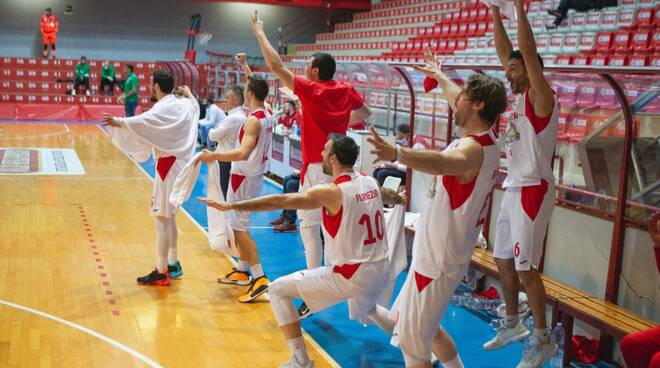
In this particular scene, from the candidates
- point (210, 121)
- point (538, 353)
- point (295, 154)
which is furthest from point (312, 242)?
point (210, 121)

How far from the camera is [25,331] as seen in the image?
6.19 m

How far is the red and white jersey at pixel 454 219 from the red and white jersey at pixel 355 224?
2.09ft

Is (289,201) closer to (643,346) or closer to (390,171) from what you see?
(643,346)

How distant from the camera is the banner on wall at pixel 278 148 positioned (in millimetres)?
14468

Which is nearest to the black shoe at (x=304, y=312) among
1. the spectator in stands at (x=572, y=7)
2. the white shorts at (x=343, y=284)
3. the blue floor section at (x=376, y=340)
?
the blue floor section at (x=376, y=340)

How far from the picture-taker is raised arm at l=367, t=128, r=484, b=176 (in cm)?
357

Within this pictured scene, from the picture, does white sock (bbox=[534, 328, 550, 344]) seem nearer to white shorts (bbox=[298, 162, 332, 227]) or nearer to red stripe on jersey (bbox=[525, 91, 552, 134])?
red stripe on jersey (bbox=[525, 91, 552, 134])

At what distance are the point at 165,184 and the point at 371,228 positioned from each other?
317cm

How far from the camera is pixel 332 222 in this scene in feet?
16.4

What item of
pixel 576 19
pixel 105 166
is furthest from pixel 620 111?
pixel 105 166

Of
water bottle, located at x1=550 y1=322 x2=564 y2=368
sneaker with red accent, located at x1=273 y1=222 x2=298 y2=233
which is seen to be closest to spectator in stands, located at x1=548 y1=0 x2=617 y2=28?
sneaker with red accent, located at x1=273 y1=222 x2=298 y2=233

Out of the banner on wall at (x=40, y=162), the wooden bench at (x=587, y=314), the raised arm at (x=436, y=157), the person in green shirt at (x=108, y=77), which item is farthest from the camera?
the person in green shirt at (x=108, y=77)

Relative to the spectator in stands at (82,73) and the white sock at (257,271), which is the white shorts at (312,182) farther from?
the spectator in stands at (82,73)

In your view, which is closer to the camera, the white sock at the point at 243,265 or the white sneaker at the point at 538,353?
the white sneaker at the point at 538,353
